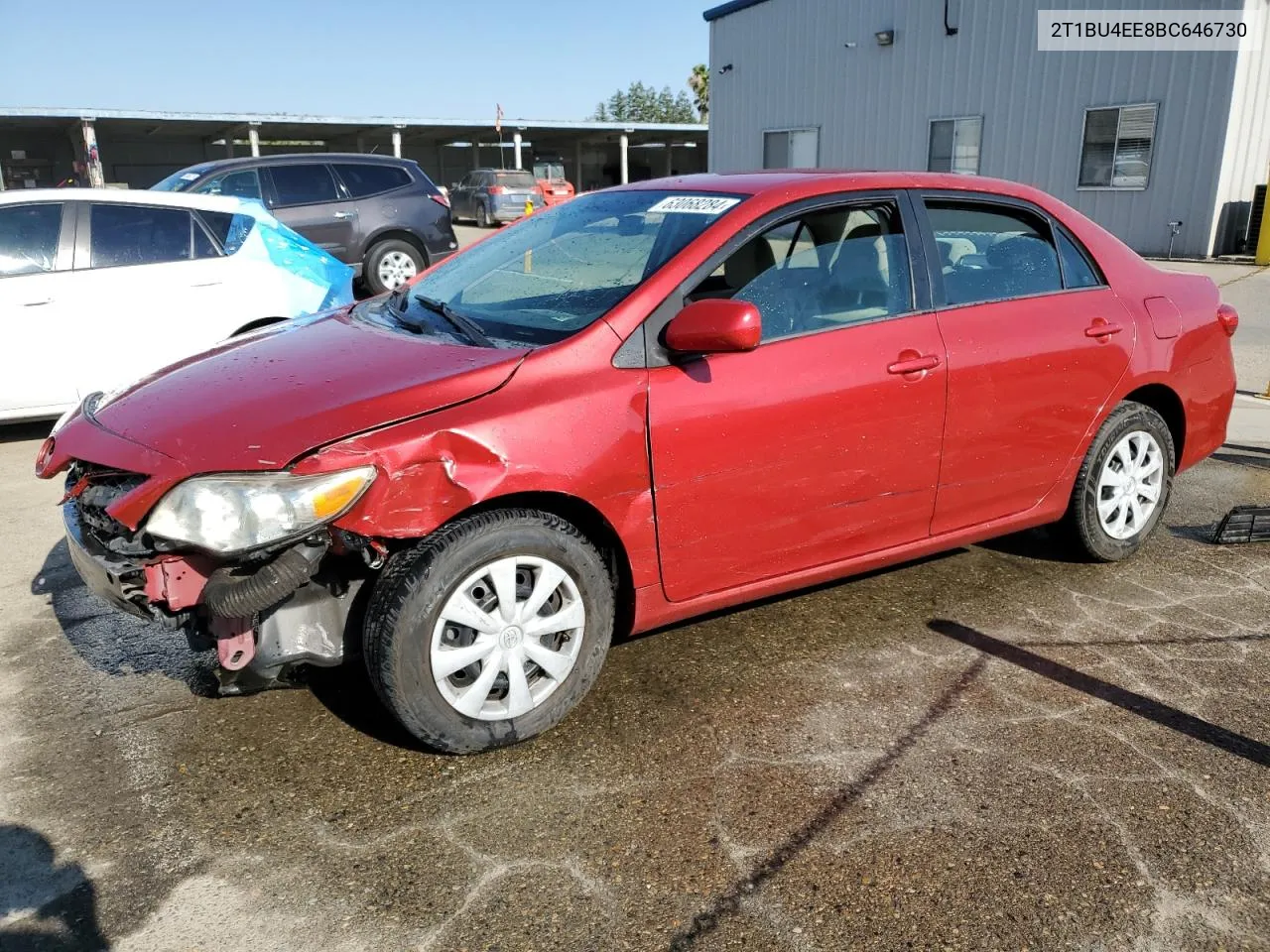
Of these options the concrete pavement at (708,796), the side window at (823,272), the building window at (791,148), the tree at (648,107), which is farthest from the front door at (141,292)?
the tree at (648,107)

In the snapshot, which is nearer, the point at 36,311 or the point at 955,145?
the point at 36,311

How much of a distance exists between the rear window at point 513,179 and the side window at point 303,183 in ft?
61.2

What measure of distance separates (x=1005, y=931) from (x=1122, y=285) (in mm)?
2874

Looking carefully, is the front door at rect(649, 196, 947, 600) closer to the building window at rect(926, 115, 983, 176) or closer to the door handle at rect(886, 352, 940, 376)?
the door handle at rect(886, 352, 940, 376)

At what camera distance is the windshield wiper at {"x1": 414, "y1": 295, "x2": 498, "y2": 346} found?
3201 mm

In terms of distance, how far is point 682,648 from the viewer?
3.67 metres

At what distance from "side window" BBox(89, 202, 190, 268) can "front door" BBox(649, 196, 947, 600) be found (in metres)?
4.73

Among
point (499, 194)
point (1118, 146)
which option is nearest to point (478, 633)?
point (1118, 146)

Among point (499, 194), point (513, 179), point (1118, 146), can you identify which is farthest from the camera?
point (513, 179)

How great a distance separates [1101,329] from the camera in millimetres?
4004

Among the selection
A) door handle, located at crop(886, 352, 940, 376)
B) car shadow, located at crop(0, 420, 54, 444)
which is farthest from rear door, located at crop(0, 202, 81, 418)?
door handle, located at crop(886, 352, 940, 376)

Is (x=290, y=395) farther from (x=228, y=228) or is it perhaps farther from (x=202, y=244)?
(x=228, y=228)

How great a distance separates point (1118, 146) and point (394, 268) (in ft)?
40.0

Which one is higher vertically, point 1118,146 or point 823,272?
point 1118,146
